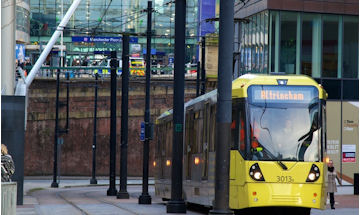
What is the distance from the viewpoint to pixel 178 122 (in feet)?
83.8

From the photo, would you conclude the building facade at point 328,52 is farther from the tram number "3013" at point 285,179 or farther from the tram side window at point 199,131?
the tram number "3013" at point 285,179

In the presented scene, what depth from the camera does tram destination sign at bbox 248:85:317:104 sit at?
72.6 feet

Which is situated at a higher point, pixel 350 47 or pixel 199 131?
pixel 350 47

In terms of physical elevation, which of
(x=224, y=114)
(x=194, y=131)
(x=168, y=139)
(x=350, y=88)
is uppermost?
(x=350, y=88)

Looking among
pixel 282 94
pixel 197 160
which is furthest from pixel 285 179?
pixel 197 160

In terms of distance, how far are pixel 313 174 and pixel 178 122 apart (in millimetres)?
4902

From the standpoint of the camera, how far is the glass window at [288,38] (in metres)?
48.8

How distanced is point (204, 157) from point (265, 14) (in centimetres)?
2553

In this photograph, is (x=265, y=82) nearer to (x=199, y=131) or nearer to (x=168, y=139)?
(x=199, y=131)

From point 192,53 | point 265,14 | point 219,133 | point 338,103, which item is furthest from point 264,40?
point 192,53

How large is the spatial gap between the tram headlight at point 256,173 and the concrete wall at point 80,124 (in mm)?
54840

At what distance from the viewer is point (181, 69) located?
25562 millimetres

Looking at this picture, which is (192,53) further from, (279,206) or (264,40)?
(279,206)

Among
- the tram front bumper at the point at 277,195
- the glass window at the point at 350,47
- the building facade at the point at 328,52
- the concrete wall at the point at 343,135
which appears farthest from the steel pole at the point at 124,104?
the tram front bumper at the point at 277,195
